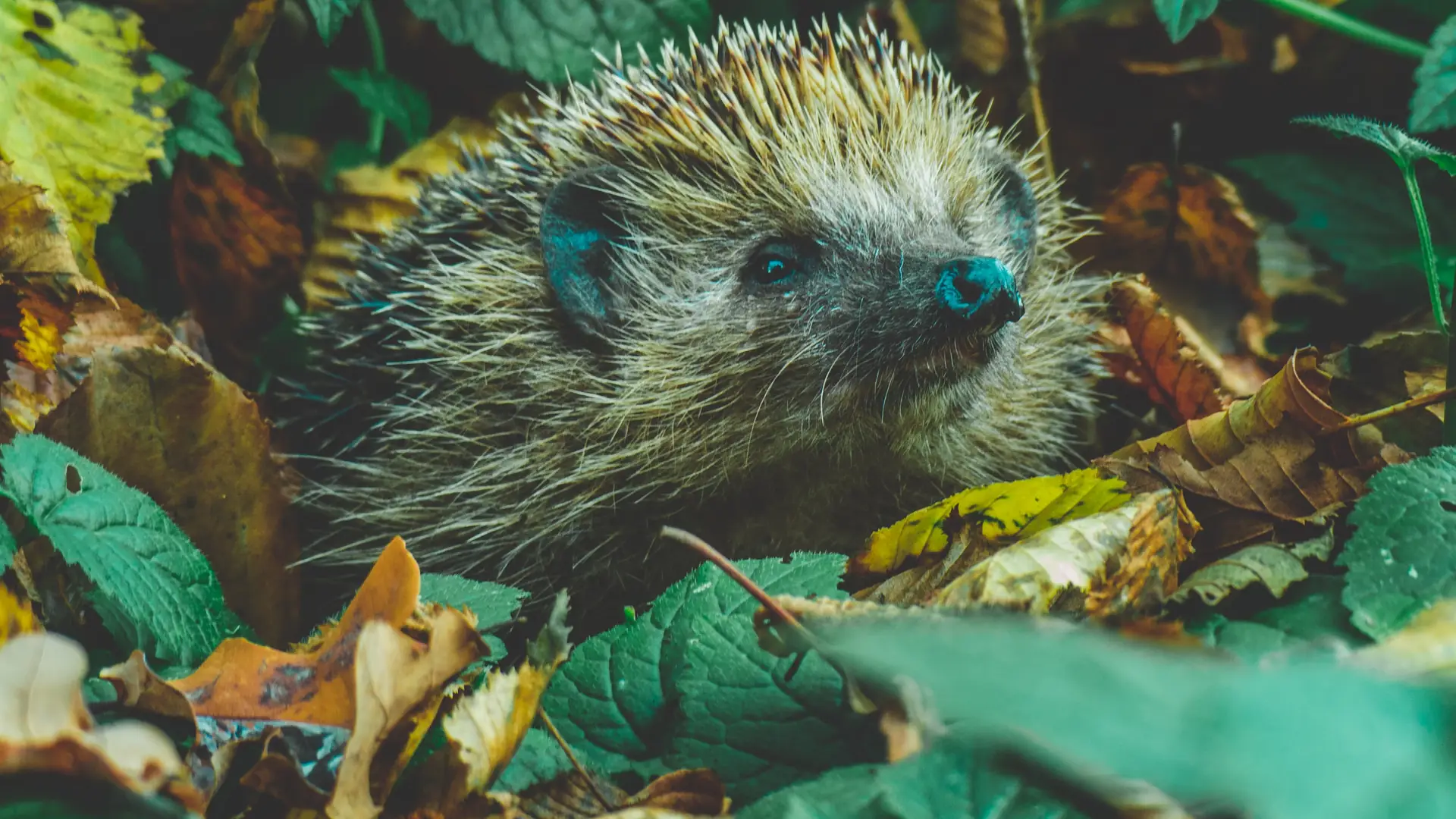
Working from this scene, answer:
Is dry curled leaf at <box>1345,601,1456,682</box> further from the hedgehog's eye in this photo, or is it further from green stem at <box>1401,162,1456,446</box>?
the hedgehog's eye

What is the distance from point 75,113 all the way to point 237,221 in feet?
2.14

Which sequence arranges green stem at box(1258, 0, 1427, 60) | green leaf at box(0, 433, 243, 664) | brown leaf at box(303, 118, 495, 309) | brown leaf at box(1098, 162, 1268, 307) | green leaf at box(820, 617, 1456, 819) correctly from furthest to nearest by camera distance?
brown leaf at box(303, 118, 495, 309) < brown leaf at box(1098, 162, 1268, 307) < green stem at box(1258, 0, 1427, 60) < green leaf at box(0, 433, 243, 664) < green leaf at box(820, 617, 1456, 819)

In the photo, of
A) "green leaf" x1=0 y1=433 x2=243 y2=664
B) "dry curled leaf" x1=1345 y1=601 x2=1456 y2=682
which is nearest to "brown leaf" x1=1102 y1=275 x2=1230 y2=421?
"dry curled leaf" x1=1345 y1=601 x2=1456 y2=682

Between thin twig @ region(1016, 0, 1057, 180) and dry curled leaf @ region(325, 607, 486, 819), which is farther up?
thin twig @ region(1016, 0, 1057, 180)

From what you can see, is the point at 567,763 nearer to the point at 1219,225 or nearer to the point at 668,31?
the point at 668,31

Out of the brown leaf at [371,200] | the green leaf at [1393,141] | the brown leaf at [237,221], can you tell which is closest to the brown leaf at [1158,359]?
the green leaf at [1393,141]

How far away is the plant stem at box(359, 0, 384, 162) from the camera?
12.4 feet

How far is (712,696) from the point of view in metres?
1.73

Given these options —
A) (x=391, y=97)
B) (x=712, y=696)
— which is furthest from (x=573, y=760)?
(x=391, y=97)

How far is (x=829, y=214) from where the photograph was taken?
2.84 meters

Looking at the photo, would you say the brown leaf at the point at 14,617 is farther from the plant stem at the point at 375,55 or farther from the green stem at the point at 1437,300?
the green stem at the point at 1437,300

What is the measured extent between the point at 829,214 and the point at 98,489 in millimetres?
1642

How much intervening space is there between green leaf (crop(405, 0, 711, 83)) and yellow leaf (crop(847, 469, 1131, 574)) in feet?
5.82

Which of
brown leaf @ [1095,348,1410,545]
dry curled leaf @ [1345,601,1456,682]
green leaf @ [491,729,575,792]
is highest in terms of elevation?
dry curled leaf @ [1345,601,1456,682]
